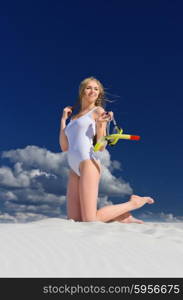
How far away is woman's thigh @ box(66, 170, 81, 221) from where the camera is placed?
5.61 m

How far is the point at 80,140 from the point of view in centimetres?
543

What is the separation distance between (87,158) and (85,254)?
8.03 feet

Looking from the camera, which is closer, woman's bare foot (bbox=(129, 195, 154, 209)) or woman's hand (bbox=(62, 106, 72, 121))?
woman's bare foot (bbox=(129, 195, 154, 209))

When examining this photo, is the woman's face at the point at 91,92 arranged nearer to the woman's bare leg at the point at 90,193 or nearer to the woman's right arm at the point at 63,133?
the woman's right arm at the point at 63,133

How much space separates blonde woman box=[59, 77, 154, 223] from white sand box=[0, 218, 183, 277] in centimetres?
145

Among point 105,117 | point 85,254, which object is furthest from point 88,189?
point 85,254

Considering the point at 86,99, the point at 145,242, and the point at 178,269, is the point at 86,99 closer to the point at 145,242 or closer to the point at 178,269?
the point at 145,242

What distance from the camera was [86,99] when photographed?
5879 mm

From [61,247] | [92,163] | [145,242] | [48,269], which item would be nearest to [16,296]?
[48,269]

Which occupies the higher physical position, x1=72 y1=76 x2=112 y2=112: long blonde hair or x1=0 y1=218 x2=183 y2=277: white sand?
x1=72 y1=76 x2=112 y2=112: long blonde hair

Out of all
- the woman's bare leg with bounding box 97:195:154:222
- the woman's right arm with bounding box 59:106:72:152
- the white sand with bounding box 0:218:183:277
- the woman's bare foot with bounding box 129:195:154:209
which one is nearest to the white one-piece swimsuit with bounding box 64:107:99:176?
the woman's right arm with bounding box 59:106:72:152

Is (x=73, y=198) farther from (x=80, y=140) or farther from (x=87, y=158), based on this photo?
(x=80, y=140)

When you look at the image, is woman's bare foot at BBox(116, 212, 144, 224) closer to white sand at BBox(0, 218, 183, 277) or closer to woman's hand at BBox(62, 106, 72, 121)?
woman's hand at BBox(62, 106, 72, 121)

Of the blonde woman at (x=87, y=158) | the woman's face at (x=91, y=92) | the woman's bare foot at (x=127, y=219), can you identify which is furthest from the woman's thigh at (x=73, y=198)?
the woman's face at (x=91, y=92)
